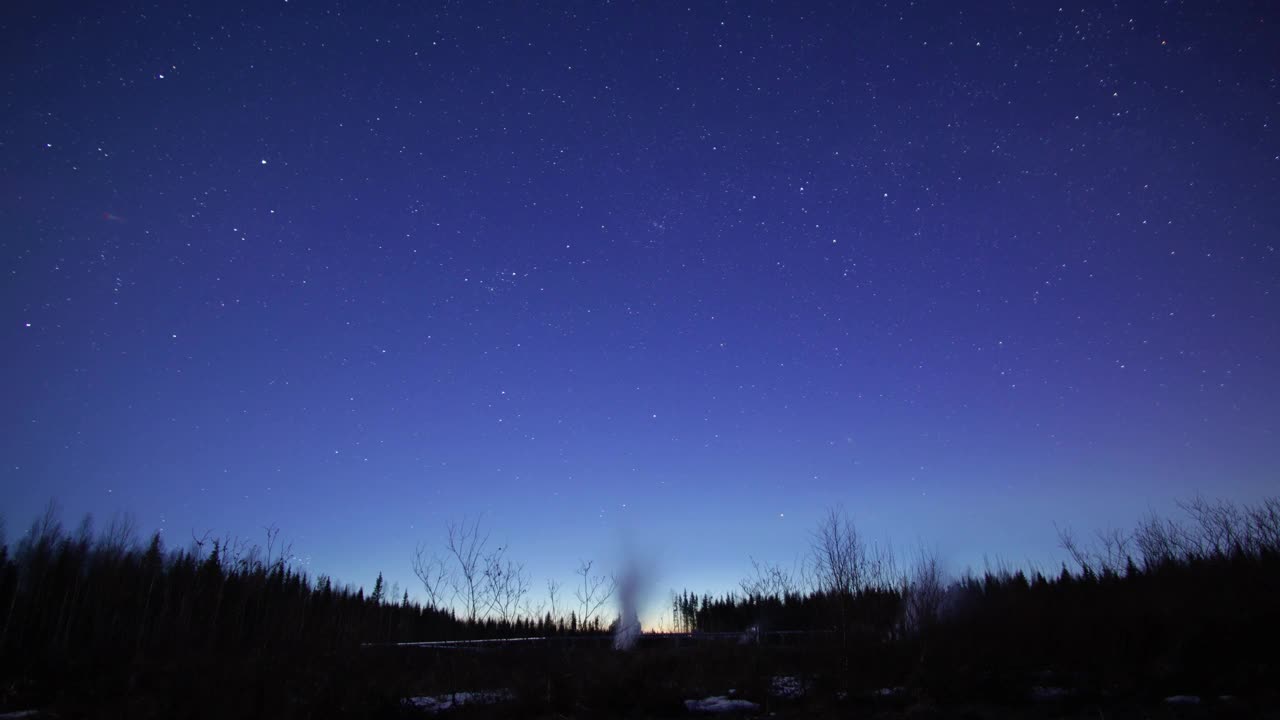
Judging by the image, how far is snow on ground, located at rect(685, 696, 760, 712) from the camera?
12702 millimetres

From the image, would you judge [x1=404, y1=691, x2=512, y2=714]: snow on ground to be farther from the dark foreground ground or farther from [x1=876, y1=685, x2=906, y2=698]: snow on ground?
[x1=876, y1=685, x2=906, y2=698]: snow on ground

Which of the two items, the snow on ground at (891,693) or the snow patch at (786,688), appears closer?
the snow on ground at (891,693)

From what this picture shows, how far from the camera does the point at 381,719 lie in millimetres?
12125

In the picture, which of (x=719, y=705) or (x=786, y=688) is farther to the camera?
(x=786, y=688)

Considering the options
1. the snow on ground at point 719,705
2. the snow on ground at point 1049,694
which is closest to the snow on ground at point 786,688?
the snow on ground at point 719,705

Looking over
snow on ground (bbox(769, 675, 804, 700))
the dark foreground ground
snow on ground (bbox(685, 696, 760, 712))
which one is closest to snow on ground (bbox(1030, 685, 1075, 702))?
the dark foreground ground

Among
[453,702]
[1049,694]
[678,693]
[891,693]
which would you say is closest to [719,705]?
[678,693]

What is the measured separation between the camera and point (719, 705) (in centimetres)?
1293

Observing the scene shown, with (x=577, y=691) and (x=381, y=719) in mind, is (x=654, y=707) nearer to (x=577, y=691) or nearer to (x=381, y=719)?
(x=577, y=691)

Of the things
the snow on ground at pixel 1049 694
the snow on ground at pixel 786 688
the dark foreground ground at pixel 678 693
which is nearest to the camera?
the dark foreground ground at pixel 678 693

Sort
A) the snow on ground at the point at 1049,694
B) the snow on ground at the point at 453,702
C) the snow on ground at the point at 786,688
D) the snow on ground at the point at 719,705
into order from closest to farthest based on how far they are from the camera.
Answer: the snow on ground at the point at 1049,694 < the snow on ground at the point at 719,705 < the snow on ground at the point at 453,702 < the snow on ground at the point at 786,688

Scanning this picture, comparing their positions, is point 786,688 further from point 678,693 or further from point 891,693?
point 678,693

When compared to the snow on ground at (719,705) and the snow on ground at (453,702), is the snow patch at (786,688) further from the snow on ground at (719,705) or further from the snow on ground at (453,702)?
the snow on ground at (453,702)

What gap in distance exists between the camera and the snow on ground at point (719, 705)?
500 inches
